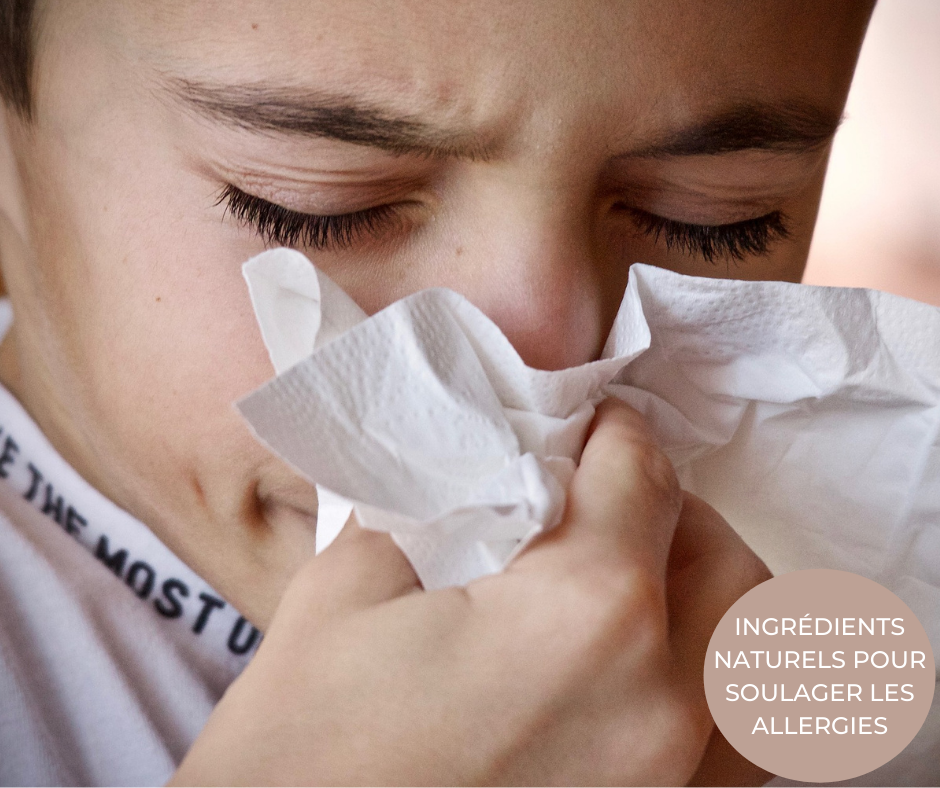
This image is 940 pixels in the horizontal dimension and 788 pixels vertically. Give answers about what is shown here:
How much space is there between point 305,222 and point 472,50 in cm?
17

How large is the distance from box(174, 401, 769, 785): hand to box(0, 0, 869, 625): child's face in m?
0.19

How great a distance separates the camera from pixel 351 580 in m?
0.55

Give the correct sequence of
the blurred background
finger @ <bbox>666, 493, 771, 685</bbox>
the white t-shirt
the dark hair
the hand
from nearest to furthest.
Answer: the hand → finger @ <bbox>666, 493, 771, 685</bbox> → the dark hair → the white t-shirt → the blurred background

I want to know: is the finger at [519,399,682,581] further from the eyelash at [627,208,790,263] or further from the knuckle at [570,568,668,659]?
the eyelash at [627,208,790,263]

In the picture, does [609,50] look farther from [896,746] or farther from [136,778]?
[136,778]

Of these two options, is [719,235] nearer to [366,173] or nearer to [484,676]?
[366,173]

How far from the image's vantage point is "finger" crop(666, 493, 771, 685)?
1.94 ft

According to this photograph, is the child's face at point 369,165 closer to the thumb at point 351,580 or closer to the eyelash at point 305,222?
the eyelash at point 305,222

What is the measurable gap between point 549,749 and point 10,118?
69 centimetres

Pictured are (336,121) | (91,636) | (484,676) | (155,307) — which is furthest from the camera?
(91,636)

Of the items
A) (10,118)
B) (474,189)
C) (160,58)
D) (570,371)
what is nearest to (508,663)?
(570,371)

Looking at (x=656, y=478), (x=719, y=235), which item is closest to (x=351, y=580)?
(x=656, y=478)

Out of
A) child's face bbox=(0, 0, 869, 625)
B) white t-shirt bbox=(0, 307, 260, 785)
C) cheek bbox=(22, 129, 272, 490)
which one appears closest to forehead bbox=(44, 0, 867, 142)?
child's face bbox=(0, 0, 869, 625)

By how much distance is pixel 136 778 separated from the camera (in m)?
0.88
